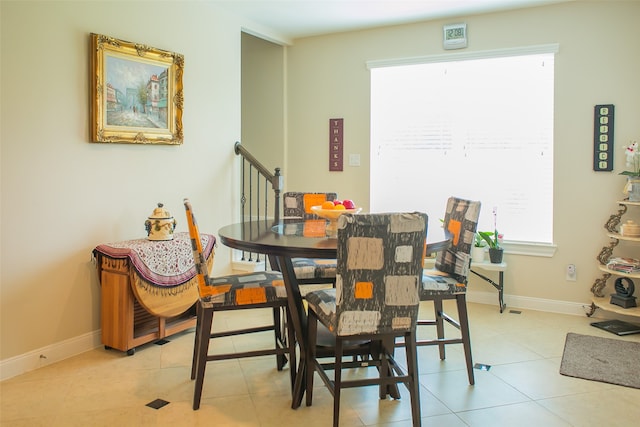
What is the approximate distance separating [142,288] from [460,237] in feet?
6.21

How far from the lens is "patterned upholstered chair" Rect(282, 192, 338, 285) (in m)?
3.20

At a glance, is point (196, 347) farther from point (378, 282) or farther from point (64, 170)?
point (64, 170)

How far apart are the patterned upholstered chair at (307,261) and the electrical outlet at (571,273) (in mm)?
A: 2049

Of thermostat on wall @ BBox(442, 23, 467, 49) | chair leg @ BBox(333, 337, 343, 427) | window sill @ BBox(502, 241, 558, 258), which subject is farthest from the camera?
thermostat on wall @ BBox(442, 23, 467, 49)

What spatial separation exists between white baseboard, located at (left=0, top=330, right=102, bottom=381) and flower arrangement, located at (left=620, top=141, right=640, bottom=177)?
152 inches

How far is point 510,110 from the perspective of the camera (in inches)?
176

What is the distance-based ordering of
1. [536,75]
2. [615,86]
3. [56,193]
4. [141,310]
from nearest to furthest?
1. [56,193]
2. [141,310]
3. [615,86]
4. [536,75]

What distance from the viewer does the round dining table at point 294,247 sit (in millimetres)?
2303

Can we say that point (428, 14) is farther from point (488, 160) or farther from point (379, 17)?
point (488, 160)

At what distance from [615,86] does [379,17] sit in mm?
1976

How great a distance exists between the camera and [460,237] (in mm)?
2938

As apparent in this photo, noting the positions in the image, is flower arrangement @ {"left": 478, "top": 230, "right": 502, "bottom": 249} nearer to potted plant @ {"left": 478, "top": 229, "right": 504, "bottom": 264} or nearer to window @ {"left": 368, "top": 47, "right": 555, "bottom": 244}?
potted plant @ {"left": 478, "top": 229, "right": 504, "bottom": 264}

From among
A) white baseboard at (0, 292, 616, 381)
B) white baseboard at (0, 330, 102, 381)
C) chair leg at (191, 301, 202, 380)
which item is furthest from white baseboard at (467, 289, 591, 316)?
white baseboard at (0, 330, 102, 381)

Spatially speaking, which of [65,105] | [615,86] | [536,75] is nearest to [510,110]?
[536,75]
